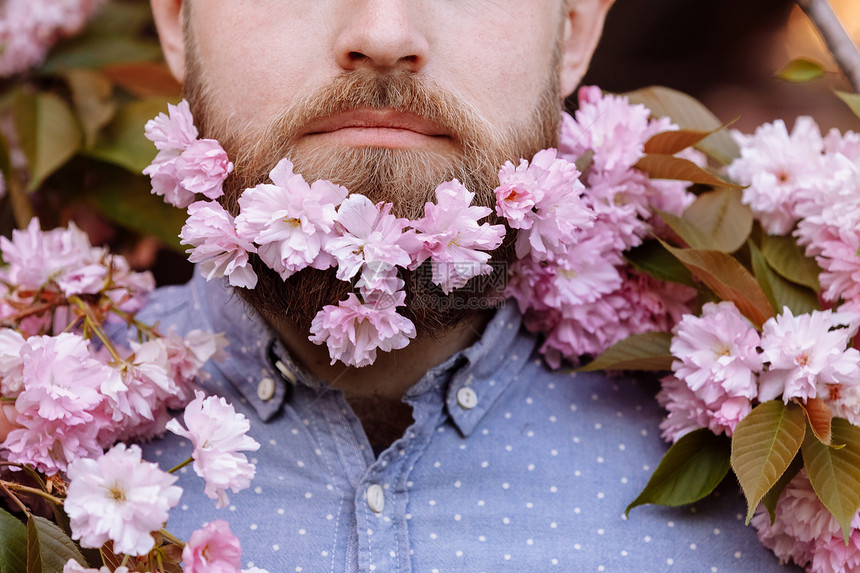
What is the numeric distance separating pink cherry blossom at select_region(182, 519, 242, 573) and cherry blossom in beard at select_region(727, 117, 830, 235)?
0.77 meters

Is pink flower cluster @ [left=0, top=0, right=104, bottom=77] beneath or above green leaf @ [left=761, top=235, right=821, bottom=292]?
above

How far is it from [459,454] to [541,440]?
0.11 metres

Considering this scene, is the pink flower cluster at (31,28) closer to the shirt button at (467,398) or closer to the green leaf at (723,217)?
the shirt button at (467,398)

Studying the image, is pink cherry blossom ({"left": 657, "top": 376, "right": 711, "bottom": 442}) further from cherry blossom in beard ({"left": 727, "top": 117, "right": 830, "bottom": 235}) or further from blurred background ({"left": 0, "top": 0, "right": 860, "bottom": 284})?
blurred background ({"left": 0, "top": 0, "right": 860, "bottom": 284})

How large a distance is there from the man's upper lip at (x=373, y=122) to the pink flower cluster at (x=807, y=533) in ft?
1.94

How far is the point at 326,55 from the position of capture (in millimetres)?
928

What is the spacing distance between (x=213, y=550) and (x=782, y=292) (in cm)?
74

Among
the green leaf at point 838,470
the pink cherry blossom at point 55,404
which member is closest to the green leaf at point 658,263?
the green leaf at point 838,470

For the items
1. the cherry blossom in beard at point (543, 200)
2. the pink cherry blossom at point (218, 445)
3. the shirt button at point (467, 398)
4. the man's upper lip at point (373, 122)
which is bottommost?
the shirt button at point (467, 398)

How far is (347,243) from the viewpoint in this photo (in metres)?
0.82

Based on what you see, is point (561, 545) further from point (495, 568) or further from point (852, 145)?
point (852, 145)

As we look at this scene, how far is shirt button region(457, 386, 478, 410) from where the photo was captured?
1.04 m

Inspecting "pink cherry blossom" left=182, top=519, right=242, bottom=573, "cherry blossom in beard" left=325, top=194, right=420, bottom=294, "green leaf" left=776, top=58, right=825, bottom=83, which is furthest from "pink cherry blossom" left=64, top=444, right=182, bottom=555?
"green leaf" left=776, top=58, right=825, bottom=83

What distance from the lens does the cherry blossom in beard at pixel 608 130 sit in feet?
3.51
